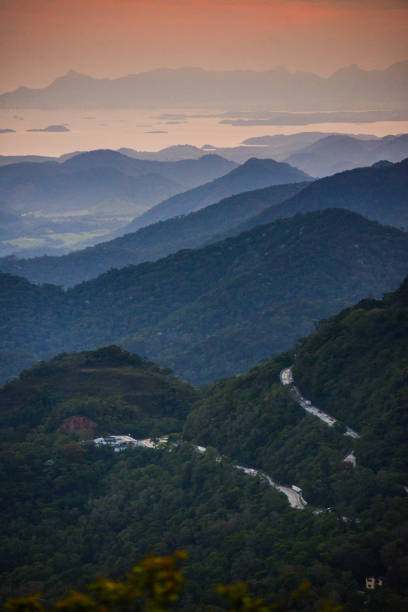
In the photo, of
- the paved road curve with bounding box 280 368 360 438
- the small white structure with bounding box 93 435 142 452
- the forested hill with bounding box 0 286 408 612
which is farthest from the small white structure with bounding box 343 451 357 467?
the small white structure with bounding box 93 435 142 452

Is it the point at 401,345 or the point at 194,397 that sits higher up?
the point at 401,345

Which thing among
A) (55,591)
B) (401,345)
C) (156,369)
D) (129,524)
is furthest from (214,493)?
(156,369)

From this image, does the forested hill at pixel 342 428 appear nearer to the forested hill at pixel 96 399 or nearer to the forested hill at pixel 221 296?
the forested hill at pixel 96 399

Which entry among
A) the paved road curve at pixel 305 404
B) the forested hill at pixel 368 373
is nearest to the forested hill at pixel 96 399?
the paved road curve at pixel 305 404

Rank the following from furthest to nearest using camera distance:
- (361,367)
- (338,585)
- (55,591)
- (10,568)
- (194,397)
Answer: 1. (194,397)
2. (361,367)
3. (10,568)
4. (55,591)
5. (338,585)

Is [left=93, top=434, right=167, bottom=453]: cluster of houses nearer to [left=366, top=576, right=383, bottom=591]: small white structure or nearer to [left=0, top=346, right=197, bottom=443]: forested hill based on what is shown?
[left=0, top=346, right=197, bottom=443]: forested hill

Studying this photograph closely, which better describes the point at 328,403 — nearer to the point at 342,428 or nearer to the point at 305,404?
the point at 305,404

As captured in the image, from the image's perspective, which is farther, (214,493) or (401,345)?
(401,345)

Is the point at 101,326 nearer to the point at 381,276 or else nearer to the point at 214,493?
the point at 381,276
